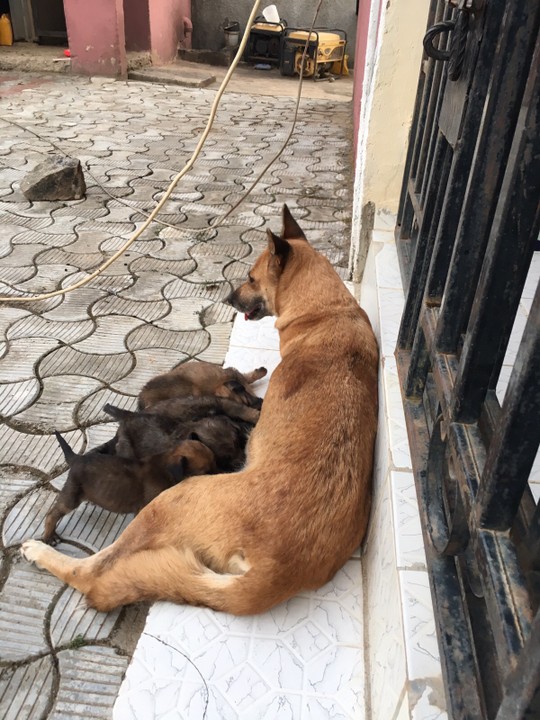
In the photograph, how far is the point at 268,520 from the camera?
1.68 metres

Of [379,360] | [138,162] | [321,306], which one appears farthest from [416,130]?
[138,162]

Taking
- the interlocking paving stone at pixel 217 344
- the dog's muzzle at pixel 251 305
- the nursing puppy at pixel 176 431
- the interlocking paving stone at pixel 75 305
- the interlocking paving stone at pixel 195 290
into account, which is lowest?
the interlocking paving stone at pixel 217 344

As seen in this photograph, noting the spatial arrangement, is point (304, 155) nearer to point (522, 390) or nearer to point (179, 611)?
point (179, 611)

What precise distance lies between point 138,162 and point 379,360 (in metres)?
5.14

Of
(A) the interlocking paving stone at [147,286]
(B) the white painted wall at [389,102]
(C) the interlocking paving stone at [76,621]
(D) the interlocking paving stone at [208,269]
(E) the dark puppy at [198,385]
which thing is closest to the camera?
(C) the interlocking paving stone at [76,621]

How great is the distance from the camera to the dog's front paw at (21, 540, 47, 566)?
2059 millimetres

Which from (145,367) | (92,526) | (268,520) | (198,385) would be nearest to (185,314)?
(145,367)

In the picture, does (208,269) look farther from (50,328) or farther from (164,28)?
(164,28)

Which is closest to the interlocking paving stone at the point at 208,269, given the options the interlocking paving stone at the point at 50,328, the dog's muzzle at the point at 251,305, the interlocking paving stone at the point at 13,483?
the interlocking paving stone at the point at 50,328

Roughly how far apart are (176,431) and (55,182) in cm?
371

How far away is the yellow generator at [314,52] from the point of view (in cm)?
1265

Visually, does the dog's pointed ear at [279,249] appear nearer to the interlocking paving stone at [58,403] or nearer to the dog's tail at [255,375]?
the dog's tail at [255,375]

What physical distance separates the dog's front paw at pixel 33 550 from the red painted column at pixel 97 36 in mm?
11004

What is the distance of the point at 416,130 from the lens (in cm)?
286
